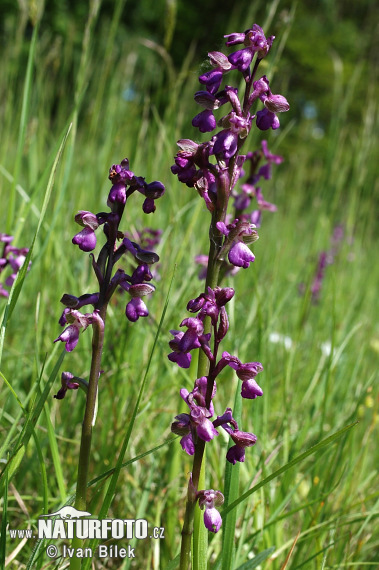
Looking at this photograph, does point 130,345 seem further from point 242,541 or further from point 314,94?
point 314,94

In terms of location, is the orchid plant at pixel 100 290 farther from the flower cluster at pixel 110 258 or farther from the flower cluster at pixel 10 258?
the flower cluster at pixel 10 258

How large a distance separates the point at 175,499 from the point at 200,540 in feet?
1.76

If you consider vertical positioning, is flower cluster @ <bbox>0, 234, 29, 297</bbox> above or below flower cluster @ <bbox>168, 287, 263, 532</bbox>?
above

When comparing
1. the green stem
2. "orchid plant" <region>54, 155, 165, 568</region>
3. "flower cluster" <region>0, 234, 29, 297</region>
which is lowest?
the green stem

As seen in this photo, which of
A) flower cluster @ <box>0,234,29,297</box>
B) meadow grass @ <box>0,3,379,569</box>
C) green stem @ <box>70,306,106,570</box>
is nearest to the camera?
green stem @ <box>70,306,106,570</box>

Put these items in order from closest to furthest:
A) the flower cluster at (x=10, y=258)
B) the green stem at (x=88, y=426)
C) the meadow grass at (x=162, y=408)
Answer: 1. the green stem at (x=88, y=426)
2. the meadow grass at (x=162, y=408)
3. the flower cluster at (x=10, y=258)

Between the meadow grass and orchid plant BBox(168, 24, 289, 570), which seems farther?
the meadow grass

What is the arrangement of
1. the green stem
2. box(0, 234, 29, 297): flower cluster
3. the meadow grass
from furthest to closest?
box(0, 234, 29, 297): flower cluster
the meadow grass
the green stem

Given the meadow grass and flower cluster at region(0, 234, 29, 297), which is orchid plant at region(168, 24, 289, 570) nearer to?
the meadow grass

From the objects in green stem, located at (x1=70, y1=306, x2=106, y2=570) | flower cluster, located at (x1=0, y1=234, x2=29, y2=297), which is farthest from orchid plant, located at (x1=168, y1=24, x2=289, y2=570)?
flower cluster, located at (x1=0, y1=234, x2=29, y2=297)

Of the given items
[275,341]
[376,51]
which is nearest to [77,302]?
[275,341]

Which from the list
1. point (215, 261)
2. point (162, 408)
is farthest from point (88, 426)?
point (162, 408)

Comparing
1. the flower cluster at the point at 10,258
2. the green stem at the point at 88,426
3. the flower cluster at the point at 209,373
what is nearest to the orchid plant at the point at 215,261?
the flower cluster at the point at 209,373

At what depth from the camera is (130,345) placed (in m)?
1.90
